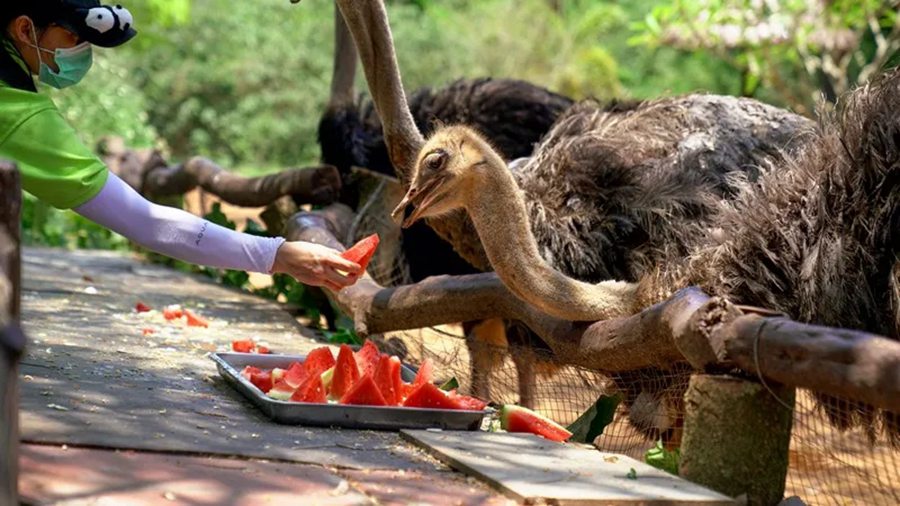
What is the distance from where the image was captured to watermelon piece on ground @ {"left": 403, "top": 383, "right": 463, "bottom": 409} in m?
3.77

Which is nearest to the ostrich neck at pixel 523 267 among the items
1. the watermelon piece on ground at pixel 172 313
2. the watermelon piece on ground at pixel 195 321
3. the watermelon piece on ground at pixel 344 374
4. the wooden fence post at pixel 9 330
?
the watermelon piece on ground at pixel 344 374

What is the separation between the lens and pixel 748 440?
3.06 m

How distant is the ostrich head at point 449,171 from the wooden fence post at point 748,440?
1554mm

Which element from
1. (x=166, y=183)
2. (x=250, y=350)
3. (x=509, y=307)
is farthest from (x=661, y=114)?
(x=166, y=183)

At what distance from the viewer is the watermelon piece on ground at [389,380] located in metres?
3.82

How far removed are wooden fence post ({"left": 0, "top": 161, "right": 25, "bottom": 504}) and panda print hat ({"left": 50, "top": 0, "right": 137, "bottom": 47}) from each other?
133cm

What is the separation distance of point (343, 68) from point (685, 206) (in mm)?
3351

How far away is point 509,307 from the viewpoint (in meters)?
4.63

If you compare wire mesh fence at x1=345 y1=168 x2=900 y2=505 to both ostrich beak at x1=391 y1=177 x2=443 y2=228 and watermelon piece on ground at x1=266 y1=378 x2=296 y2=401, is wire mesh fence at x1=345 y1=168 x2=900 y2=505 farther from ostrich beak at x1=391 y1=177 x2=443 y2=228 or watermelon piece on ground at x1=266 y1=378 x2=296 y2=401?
watermelon piece on ground at x1=266 y1=378 x2=296 y2=401

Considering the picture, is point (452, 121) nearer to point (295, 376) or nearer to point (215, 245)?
point (295, 376)

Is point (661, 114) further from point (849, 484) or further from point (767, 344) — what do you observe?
point (767, 344)

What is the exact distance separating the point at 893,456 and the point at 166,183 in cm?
666

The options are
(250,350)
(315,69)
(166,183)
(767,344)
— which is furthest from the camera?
(315,69)

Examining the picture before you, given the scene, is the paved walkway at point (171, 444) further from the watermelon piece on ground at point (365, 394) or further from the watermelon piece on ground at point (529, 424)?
the watermelon piece on ground at point (529, 424)
